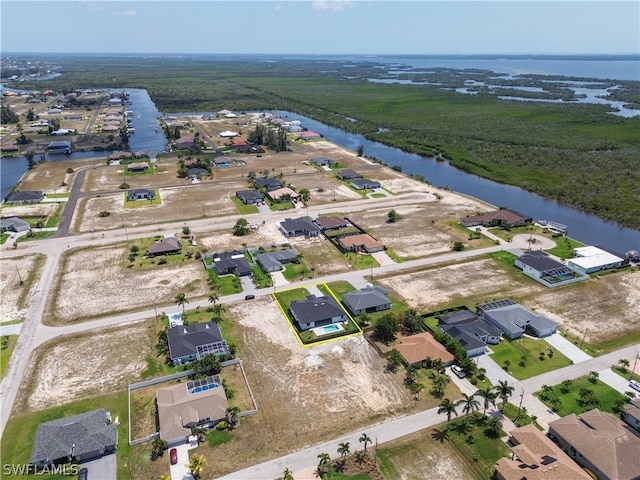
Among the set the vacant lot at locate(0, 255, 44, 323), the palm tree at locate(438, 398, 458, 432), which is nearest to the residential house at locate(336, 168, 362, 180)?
the vacant lot at locate(0, 255, 44, 323)

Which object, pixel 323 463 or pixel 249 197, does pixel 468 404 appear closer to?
pixel 323 463

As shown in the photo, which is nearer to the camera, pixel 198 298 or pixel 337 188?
pixel 198 298

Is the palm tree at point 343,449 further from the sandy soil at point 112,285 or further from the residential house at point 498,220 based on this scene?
the residential house at point 498,220

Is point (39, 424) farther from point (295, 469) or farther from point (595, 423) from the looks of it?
point (595, 423)

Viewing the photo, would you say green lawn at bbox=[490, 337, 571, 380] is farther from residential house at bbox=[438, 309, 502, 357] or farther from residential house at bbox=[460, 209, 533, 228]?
residential house at bbox=[460, 209, 533, 228]

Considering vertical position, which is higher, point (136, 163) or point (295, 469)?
point (136, 163)

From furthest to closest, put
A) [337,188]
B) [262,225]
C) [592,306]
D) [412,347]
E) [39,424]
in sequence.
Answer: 1. [337,188]
2. [262,225]
3. [592,306]
4. [412,347]
5. [39,424]

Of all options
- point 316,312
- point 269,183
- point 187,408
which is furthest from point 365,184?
point 187,408

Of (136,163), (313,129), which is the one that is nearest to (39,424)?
(136,163)
